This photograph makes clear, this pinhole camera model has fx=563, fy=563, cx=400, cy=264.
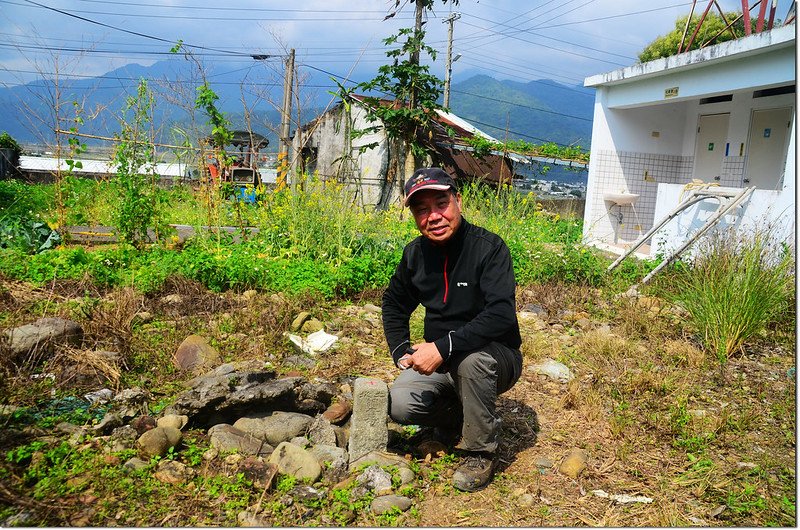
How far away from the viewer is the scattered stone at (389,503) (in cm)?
260

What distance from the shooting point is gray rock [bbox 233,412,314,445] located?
323cm

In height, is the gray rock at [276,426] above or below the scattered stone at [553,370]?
below

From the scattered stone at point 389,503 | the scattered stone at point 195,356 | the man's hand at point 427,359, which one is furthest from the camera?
the scattered stone at point 195,356

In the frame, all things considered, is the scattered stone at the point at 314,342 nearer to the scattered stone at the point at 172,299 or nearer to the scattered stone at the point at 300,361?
the scattered stone at the point at 300,361

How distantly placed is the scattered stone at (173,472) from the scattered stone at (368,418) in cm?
85

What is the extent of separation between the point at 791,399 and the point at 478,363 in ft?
8.92

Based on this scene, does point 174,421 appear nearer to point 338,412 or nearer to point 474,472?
point 338,412

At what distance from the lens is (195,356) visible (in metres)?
4.18

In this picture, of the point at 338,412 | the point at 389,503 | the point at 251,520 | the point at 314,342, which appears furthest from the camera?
the point at 314,342

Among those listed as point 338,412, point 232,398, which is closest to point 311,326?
point 338,412

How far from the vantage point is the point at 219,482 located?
2.68 metres

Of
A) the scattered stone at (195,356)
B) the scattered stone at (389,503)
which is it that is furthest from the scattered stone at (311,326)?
the scattered stone at (389,503)

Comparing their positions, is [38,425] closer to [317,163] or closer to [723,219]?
[723,219]

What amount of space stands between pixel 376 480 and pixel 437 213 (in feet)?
4.55
